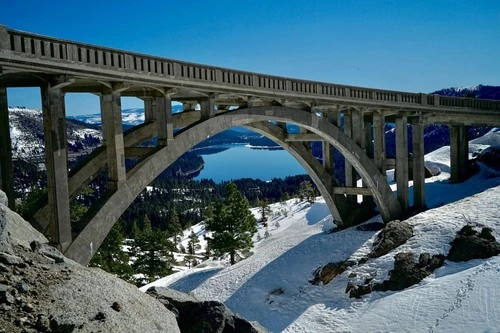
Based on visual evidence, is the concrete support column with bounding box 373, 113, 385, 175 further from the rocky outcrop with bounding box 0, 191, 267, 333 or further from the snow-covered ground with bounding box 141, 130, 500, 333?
the rocky outcrop with bounding box 0, 191, 267, 333

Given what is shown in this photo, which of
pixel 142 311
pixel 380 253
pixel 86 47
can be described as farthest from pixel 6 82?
pixel 380 253

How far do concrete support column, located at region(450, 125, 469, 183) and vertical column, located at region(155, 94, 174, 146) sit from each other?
2768cm

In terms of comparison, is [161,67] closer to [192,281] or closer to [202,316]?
[202,316]

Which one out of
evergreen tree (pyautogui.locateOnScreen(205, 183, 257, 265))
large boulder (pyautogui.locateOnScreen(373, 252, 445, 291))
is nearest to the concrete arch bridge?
large boulder (pyautogui.locateOnScreen(373, 252, 445, 291))

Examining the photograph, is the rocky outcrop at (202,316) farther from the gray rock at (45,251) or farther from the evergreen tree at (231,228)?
Result: the evergreen tree at (231,228)

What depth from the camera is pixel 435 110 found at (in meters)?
27.5

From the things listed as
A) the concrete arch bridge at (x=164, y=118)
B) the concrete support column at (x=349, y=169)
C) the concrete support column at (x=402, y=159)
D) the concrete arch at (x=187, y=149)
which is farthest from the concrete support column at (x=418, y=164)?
the concrete support column at (x=349, y=169)

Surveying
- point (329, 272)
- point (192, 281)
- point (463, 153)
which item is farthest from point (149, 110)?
point (463, 153)

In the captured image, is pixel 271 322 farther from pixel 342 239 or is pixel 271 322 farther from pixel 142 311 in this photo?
pixel 142 311

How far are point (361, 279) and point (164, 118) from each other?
1195 cm

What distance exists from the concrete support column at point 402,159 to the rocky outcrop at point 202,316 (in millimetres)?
17918

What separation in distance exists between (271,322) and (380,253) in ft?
21.0

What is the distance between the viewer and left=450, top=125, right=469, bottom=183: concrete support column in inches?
1336

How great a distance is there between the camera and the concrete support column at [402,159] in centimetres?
2512
